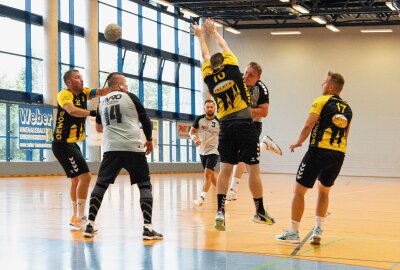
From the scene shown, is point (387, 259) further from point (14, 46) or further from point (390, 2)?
point (390, 2)

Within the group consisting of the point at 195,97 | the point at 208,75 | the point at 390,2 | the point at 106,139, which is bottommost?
the point at 106,139

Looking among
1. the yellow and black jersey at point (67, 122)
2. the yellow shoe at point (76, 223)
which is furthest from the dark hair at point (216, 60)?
the yellow shoe at point (76, 223)

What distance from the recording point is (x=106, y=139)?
809cm

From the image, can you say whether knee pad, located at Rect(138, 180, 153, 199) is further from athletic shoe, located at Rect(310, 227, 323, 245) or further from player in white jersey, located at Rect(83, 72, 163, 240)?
athletic shoe, located at Rect(310, 227, 323, 245)

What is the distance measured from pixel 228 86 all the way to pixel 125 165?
1602mm

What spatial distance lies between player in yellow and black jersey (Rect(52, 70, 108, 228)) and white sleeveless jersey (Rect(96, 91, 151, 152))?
0.83 meters

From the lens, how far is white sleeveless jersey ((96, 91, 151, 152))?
7.96 metres

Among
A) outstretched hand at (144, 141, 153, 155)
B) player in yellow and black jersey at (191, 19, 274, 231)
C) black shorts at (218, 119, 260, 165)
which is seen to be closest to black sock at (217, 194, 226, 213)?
player in yellow and black jersey at (191, 19, 274, 231)

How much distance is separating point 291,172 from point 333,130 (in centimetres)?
3385

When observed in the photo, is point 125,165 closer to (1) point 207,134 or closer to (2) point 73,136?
(2) point 73,136

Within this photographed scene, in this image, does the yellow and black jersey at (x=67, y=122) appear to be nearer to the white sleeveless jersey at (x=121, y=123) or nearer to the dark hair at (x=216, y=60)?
the white sleeveless jersey at (x=121, y=123)

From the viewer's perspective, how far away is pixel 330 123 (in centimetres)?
731

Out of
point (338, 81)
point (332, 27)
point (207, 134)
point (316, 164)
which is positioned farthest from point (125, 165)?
point (332, 27)

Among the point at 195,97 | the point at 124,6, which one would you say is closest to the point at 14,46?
the point at 124,6
